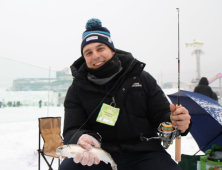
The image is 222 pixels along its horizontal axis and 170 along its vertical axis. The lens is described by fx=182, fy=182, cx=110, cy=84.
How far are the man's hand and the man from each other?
0.6 inches

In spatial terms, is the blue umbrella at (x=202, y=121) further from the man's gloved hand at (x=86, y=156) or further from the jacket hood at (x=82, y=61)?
the man's gloved hand at (x=86, y=156)

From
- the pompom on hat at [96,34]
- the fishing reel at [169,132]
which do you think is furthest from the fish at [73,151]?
the pompom on hat at [96,34]

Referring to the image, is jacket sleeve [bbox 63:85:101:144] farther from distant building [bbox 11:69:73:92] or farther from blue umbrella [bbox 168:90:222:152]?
distant building [bbox 11:69:73:92]

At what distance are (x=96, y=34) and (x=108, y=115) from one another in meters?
0.81

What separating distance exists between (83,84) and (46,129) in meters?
2.69

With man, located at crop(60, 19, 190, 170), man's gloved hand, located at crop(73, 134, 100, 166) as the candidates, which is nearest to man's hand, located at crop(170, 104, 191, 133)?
man, located at crop(60, 19, 190, 170)

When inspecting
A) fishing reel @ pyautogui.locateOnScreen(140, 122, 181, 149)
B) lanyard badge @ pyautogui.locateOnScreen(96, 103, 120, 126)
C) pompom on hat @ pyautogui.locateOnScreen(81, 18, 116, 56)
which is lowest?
fishing reel @ pyautogui.locateOnScreen(140, 122, 181, 149)

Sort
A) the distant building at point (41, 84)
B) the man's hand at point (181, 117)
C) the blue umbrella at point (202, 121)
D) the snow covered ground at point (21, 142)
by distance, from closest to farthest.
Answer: the man's hand at point (181, 117)
the blue umbrella at point (202, 121)
the snow covered ground at point (21, 142)
the distant building at point (41, 84)

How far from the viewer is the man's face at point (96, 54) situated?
174cm

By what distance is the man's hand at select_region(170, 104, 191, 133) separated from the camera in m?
1.32

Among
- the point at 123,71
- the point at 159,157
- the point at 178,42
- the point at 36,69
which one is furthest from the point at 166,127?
the point at 36,69

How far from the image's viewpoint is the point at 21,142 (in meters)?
5.56

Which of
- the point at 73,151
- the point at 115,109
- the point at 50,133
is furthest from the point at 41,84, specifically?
the point at 73,151

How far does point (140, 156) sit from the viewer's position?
1513mm
